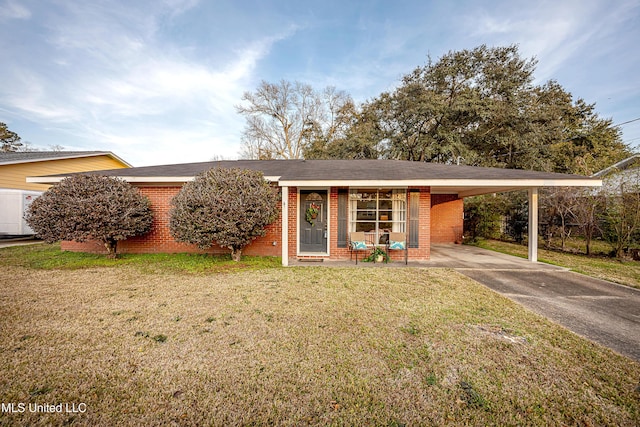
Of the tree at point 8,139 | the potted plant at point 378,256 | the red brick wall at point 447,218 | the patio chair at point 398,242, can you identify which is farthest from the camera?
the tree at point 8,139

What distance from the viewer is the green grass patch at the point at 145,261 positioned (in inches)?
267

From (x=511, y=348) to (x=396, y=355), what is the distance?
4.84 ft

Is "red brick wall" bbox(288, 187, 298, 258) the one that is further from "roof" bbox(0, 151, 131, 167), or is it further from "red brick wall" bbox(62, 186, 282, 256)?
"roof" bbox(0, 151, 131, 167)

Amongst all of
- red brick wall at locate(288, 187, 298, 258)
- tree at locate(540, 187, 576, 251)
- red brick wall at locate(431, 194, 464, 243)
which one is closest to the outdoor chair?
red brick wall at locate(288, 187, 298, 258)

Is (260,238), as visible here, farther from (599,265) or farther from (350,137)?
(350,137)

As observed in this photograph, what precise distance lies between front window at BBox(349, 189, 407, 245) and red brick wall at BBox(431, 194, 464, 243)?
563 cm

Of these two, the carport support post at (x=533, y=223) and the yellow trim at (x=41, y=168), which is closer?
the carport support post at (x=533, y=223)

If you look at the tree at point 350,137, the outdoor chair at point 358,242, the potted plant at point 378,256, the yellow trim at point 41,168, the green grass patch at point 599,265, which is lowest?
the green grass patch at point 599,265

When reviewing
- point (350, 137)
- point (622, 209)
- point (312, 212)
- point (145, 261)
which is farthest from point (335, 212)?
point (350, 137)

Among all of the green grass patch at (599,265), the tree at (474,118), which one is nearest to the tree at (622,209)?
the green grass patch at (599,265)

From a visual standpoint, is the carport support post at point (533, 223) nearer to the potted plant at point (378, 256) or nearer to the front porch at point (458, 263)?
the front porch at point (458, 263)

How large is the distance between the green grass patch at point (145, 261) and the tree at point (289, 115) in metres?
17.0

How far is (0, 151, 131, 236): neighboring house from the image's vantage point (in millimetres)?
11812

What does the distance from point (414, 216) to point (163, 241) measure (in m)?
8.65
